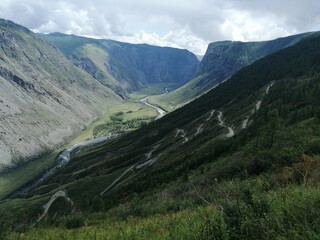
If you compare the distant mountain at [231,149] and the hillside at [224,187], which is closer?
the hillside at [224,187]

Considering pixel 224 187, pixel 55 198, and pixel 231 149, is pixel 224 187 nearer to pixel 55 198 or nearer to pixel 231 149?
pixel 231 149

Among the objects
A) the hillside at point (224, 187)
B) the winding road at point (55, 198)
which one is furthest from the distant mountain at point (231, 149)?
the winding road at point (55, 198)

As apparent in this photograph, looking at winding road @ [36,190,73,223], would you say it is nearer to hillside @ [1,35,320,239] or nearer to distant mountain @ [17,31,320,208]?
hillside @ [1,35,320,239]

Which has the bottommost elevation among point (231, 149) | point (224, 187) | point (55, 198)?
point (55, 198)

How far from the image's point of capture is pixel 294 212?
1116 cm

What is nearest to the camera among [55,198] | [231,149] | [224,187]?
[224,187]

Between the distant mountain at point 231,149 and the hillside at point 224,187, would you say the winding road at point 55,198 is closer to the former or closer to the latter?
the hillside at point 224,187

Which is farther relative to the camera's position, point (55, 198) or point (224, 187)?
point (55, 198)

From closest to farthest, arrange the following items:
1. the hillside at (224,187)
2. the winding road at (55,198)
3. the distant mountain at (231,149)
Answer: the hillside at (224,187) < the distant mountain at (231,149) < the winding road at (55,198)

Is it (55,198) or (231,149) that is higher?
(231,149)

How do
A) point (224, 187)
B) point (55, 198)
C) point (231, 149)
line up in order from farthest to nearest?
point (55, 198) → point (231, 149) → point (224, 187)

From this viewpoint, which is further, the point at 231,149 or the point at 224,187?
the point at 231,149

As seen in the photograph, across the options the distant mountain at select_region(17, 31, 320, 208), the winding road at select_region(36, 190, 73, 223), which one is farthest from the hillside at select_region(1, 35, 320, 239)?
the winding road at select_region(36, 190, 73, 223)

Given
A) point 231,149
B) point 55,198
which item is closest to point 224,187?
point 231,149
